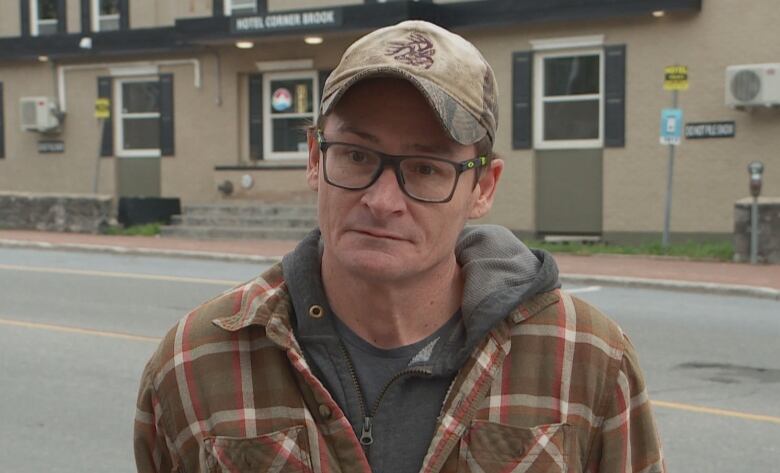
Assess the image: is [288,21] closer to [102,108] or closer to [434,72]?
[102,108]

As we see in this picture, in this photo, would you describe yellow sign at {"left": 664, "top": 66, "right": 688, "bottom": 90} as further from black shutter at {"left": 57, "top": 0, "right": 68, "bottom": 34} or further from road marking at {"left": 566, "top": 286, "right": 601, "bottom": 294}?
black shutter at {"left": 57, "top": 0, "right": 68, "bottom": 34}

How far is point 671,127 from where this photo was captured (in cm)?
1630

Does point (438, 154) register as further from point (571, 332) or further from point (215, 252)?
point (215, 252)

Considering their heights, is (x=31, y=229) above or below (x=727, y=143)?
below

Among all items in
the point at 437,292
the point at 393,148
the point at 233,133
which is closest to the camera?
the point at 393,148

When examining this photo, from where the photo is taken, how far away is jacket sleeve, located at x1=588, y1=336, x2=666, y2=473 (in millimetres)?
2082

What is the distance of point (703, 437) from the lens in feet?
21.5

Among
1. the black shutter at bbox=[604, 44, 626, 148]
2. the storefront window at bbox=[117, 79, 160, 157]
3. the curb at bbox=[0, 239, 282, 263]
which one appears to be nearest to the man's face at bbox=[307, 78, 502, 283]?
the curb at bbox=[0, 239, 282, 263]

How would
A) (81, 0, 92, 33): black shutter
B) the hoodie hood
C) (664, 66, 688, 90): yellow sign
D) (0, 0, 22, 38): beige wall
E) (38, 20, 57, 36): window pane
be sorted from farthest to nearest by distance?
(0, 0, 22, 38): beige wall
(38, 20, 57, 36): window pane
(81, 0, 92, 33): black shutter
(664, 66, 688, 90): yellow sign
the hoodie hood

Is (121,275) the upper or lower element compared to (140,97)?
lower

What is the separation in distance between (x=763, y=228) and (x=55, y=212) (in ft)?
46.7

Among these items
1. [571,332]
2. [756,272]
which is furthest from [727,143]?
[571,332]

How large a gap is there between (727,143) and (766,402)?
10.9 meters

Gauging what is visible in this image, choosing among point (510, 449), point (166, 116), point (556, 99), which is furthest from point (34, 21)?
point (510, 449)
